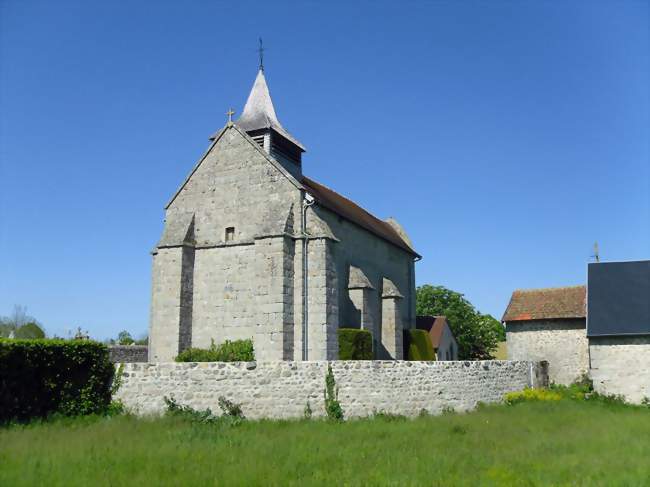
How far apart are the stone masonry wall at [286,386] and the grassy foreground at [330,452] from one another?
0.88 meters

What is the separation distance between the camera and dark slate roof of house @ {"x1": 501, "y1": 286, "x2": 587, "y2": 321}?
27047 millimetres

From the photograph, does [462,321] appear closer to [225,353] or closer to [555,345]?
[555,345]

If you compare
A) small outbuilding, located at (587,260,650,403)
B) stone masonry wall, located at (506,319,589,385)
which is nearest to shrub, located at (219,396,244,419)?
small outbuilding, located at (587,260,650,403)

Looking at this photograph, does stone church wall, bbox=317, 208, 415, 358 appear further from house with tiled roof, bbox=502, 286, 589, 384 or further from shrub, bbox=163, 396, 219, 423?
shrub, bbox=163, 396, 219, 423

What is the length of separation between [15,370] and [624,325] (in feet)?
72.1

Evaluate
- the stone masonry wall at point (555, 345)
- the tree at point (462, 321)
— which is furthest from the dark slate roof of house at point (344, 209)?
the tree at point (462, 321)

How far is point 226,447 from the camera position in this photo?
9828 mm

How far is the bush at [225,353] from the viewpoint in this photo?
17.0 metres

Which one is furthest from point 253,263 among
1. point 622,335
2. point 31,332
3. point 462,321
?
point 462,321

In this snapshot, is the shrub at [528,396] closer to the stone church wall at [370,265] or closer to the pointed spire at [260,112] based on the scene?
the stone church wall at [370,265]

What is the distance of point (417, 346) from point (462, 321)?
63.6 feet

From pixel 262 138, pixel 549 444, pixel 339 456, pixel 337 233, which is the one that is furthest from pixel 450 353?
pixel 339 456

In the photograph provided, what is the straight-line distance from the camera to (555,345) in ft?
89.0

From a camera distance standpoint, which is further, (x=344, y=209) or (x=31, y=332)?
(x=31, y=332)
